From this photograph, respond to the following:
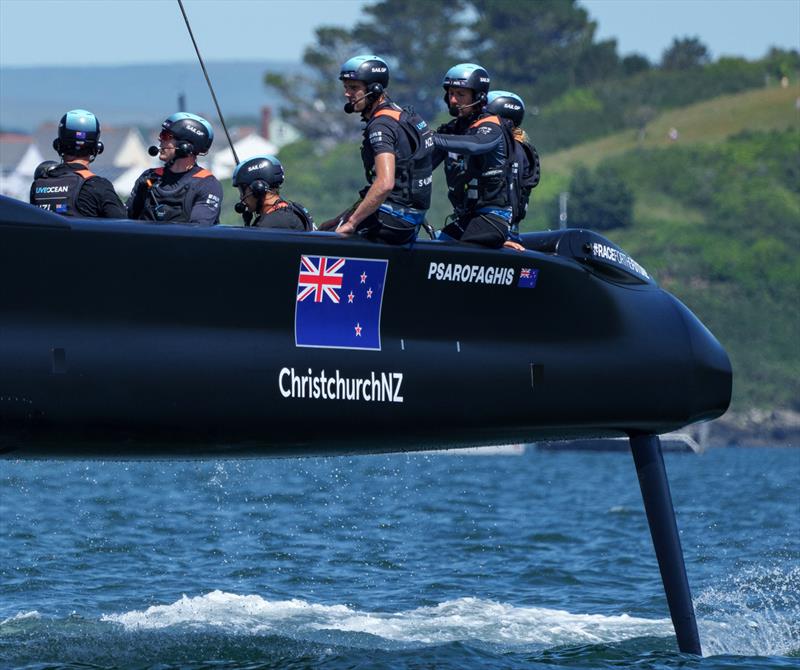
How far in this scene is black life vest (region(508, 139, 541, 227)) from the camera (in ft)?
42.0

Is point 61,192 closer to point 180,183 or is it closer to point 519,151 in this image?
point 180,183

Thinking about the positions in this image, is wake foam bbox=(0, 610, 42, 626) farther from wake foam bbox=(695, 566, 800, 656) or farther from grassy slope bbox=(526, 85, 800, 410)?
grassy slope bbox=(526, 85, 800, 410)

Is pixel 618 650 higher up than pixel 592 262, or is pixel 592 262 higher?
pixel 592 262

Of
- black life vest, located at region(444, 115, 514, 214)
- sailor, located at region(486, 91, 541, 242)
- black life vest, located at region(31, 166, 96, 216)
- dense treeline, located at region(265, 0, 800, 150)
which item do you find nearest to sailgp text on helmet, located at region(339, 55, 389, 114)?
black life vest, located at region(444, 115, 514, 214)

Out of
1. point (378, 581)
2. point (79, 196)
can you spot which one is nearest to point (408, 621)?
point (378, 581)

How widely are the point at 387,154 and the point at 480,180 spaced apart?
1.13 m

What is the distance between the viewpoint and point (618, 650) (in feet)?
47.8

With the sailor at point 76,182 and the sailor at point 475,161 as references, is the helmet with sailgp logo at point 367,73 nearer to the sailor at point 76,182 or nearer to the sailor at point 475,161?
the sailor at point 475,161

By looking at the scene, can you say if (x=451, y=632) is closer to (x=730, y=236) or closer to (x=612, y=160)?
(x=730, y=236)

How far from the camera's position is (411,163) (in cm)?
1169

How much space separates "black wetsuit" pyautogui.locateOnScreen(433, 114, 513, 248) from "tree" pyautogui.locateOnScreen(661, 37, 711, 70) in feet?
596

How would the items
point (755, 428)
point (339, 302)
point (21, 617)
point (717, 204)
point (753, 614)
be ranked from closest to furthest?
point (339, 302) < point (21, 617) < point (753, 614) < point (755, 428) < point (717, 204)

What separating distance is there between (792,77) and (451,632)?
170 m

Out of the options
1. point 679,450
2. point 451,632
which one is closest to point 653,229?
point 679,450
